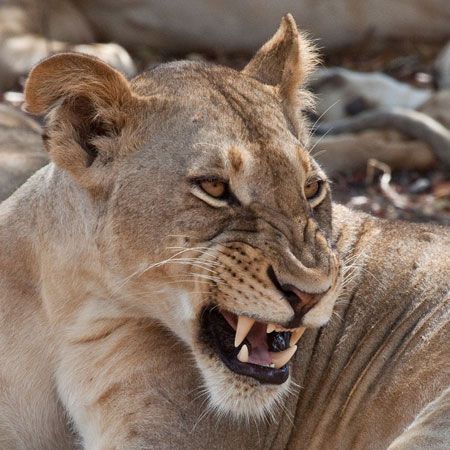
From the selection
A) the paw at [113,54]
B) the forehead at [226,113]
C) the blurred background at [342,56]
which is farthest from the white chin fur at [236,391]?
the paw at [113,54]

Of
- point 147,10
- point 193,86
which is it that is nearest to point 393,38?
point 147,10

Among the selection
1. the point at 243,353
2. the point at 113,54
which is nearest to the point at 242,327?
the point at 243,353

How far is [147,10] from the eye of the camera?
28.2ft

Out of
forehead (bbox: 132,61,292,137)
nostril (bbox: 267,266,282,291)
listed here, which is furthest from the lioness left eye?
nostril (bbox: 267,266,282,291)

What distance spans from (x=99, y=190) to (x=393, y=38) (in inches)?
218

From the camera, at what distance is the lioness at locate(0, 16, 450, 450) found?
3424 mm

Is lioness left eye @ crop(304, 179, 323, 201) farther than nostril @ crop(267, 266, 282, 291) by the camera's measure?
Yes

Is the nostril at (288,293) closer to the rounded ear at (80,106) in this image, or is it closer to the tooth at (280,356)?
the tooth at (280,356)

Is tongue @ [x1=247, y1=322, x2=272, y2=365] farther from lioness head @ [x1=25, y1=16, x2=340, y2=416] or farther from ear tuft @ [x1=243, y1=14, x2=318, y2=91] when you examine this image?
ear tuft @ [x1=243, y1=14, x2=318, y2=91]

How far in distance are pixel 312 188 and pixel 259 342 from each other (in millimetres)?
483

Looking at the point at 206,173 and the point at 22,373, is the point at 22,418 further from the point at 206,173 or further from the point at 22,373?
the point at 206,173

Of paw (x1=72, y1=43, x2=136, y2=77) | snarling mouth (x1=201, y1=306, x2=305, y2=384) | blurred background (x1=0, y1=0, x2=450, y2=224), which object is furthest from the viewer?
paw (x1=72, y1=43, x2=136, y2=77)

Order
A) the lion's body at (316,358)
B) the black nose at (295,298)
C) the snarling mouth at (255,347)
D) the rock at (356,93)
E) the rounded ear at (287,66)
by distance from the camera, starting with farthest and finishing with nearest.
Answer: the rock at (356,93), the rounded ear at (287,66), the lion's body at (316,358), the snarling mouth at (255,347), the black nose at (295,298)

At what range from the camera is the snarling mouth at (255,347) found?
11.1 ft
